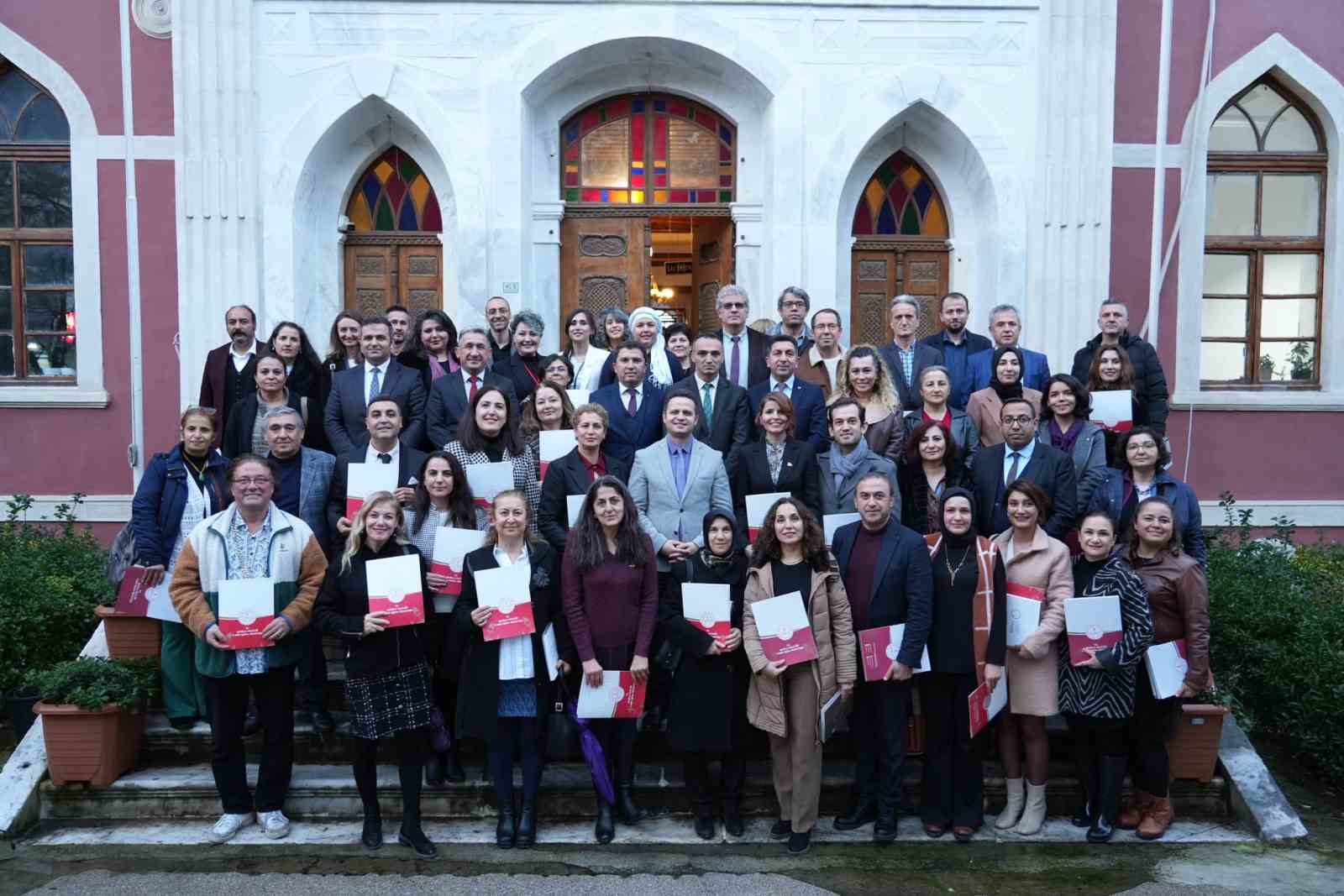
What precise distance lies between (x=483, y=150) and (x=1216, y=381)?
26.1ft

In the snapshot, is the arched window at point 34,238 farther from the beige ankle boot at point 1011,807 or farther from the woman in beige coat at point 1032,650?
the beige ankle boot at point 1011,807

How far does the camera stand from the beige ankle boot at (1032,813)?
578 centimetres

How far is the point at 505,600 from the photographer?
5.52 m

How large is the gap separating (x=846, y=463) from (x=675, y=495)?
1.05 metres

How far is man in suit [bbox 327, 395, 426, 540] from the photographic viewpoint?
620 cm

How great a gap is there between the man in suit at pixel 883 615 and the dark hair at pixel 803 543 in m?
0.26

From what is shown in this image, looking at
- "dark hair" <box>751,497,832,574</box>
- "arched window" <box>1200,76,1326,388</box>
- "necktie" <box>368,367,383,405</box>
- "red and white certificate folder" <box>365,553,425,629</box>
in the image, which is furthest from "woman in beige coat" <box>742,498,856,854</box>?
"arched window" <box>1200,76,1326,388</box>

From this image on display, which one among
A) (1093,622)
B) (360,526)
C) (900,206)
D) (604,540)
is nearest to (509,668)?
(604,540)

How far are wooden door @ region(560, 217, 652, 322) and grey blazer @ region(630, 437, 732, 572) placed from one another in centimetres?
536

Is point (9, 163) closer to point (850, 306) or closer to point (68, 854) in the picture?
point (68, 854)

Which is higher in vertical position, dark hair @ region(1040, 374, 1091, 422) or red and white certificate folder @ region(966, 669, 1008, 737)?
dark hair @ region(1040, 374, 1091, 422)

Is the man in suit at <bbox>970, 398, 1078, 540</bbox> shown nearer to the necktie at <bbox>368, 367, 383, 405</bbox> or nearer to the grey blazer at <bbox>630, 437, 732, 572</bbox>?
the grey blazer at <bbox>630, 437, 732, 572</bbox>

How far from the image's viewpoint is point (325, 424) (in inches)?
276

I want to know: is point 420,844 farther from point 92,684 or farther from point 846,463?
point 846,463
